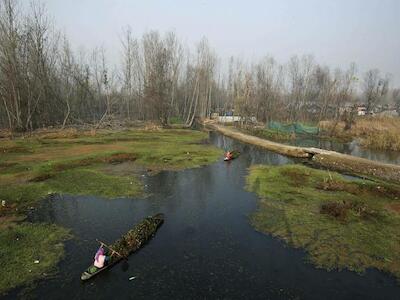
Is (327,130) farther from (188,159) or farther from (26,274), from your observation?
(26,274)

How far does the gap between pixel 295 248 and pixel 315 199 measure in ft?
19.1

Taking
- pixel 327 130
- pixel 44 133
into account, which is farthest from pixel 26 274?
pixel 327 130

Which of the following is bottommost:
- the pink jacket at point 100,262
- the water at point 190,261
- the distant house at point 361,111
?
the water at point 190,261

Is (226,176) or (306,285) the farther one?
(226,176)

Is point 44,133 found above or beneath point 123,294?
above

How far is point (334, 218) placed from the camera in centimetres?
1386

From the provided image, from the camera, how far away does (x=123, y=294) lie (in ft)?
28.2

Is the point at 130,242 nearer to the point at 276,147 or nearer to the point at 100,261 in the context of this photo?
the point at 100,261

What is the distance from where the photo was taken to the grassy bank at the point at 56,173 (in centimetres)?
1037

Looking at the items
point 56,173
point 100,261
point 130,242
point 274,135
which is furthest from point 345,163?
point 56,173

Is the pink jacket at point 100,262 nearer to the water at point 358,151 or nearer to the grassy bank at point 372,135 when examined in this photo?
the water at point 358,151

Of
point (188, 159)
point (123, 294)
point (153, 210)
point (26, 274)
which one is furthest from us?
point (188, 159)

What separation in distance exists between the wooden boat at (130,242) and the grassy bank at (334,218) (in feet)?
14.4

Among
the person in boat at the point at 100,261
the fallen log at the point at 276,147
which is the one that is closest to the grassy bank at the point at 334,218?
the person in boat at the point at 100,261
